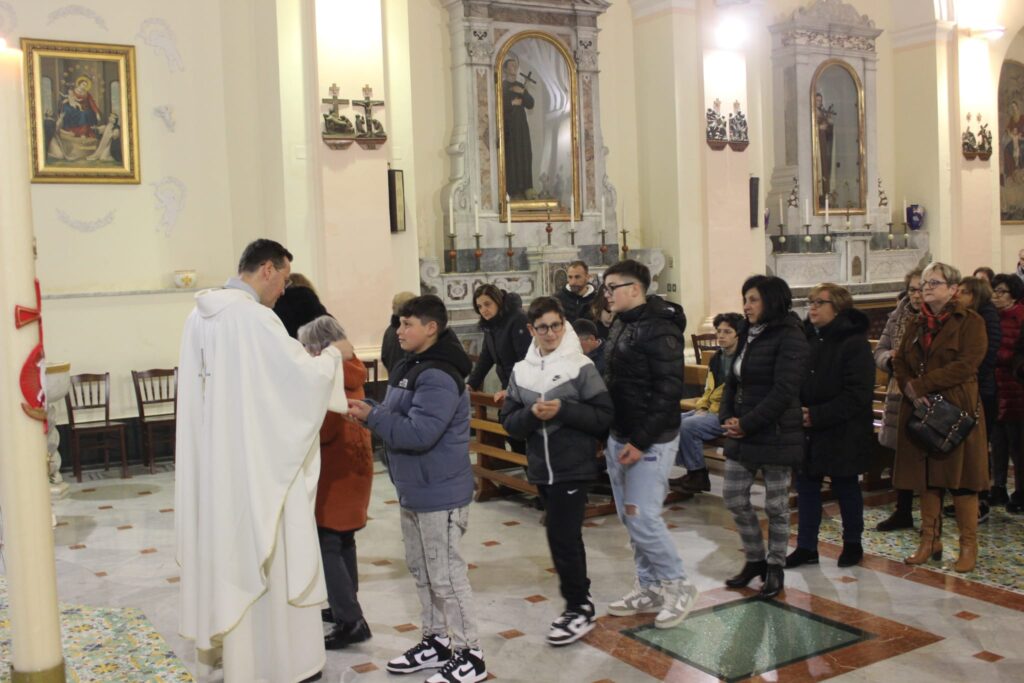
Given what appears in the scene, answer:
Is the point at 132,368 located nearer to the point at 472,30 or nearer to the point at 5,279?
the point at 472,30

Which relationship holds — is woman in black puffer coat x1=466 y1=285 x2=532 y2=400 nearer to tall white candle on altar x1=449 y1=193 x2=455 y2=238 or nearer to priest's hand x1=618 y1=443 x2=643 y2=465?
priest's hand x1=618 y1=443 x2=643 y2=465

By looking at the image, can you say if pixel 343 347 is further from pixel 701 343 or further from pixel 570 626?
pixel 701 343

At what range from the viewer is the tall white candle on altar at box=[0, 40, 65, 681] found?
296 centimetres

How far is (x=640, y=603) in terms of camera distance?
209 inches

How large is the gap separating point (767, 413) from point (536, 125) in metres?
7.70

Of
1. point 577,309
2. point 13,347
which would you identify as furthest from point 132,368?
point 13,347

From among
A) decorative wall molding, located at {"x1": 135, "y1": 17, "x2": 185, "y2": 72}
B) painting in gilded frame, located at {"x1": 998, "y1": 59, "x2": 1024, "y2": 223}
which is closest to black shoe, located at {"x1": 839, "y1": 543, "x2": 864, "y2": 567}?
decorative wall molding, located at {"x1": 135, "y1": 17, "x2": 185, "y2": 72}

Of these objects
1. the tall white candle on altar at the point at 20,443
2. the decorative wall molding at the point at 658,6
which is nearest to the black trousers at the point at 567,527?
the tall white candle on altar at the point at 20,443

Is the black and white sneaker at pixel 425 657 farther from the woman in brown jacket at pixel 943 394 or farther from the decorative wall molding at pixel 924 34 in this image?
the decorative wall molding at pixel 924 34

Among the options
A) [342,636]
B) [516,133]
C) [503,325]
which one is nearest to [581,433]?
[342,636]

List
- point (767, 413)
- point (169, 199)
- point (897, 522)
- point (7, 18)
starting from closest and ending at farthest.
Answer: point (767, 413), point (897, 522), point (7, 18), point (169, 199)

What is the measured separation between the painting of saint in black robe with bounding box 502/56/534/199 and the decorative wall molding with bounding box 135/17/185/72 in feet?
12.0

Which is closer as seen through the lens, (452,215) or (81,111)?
(81,111)

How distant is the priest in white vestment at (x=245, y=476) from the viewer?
13.1ft
